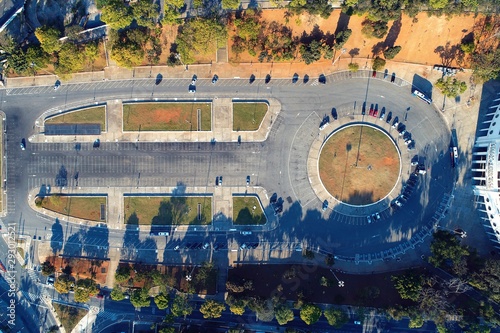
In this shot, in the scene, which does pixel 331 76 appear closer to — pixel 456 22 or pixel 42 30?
pixel 456 22

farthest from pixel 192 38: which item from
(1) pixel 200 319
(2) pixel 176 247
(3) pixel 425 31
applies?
(1) pixel 200 319

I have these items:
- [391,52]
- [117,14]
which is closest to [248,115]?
[391,52]

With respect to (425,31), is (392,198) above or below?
below

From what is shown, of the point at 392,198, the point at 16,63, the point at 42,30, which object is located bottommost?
the point at 392,198

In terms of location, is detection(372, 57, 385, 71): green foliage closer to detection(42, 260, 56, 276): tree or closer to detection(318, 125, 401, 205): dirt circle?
detection(318, 125, 401, 205): dirt circle

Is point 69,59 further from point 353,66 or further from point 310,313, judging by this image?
point 310,313

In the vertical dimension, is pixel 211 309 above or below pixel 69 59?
below
